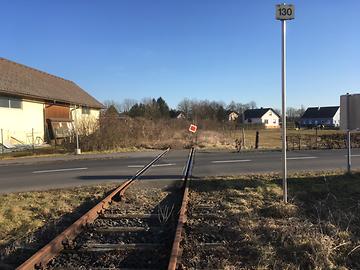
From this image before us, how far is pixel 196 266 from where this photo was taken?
5539mm

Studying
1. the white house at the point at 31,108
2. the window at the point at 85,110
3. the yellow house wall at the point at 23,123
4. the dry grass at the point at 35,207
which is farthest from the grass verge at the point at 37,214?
the window at the point at 85,110

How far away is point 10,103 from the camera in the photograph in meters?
30.2

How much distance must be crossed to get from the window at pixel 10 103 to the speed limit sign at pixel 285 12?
24551mm

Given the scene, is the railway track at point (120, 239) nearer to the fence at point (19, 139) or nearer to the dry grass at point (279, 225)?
the dry grass at point (279, 225)

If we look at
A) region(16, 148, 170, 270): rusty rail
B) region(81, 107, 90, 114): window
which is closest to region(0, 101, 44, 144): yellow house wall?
region(81, 107, 90, 114): window

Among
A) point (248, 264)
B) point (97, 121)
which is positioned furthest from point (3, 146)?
point (248, 264)

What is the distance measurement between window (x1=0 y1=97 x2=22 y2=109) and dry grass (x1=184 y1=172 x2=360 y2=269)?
70.4 feet

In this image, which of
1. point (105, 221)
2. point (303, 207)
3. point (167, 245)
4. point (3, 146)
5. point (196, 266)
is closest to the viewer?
point (196, 266)

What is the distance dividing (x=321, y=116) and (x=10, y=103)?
12846 cm

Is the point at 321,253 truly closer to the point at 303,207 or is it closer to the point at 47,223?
the point at 303,207

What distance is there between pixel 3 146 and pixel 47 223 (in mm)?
22151

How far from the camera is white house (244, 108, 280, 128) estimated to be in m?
151

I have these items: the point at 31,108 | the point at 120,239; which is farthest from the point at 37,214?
the point at 31,108

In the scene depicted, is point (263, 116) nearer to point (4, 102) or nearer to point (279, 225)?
point (4, 102)
